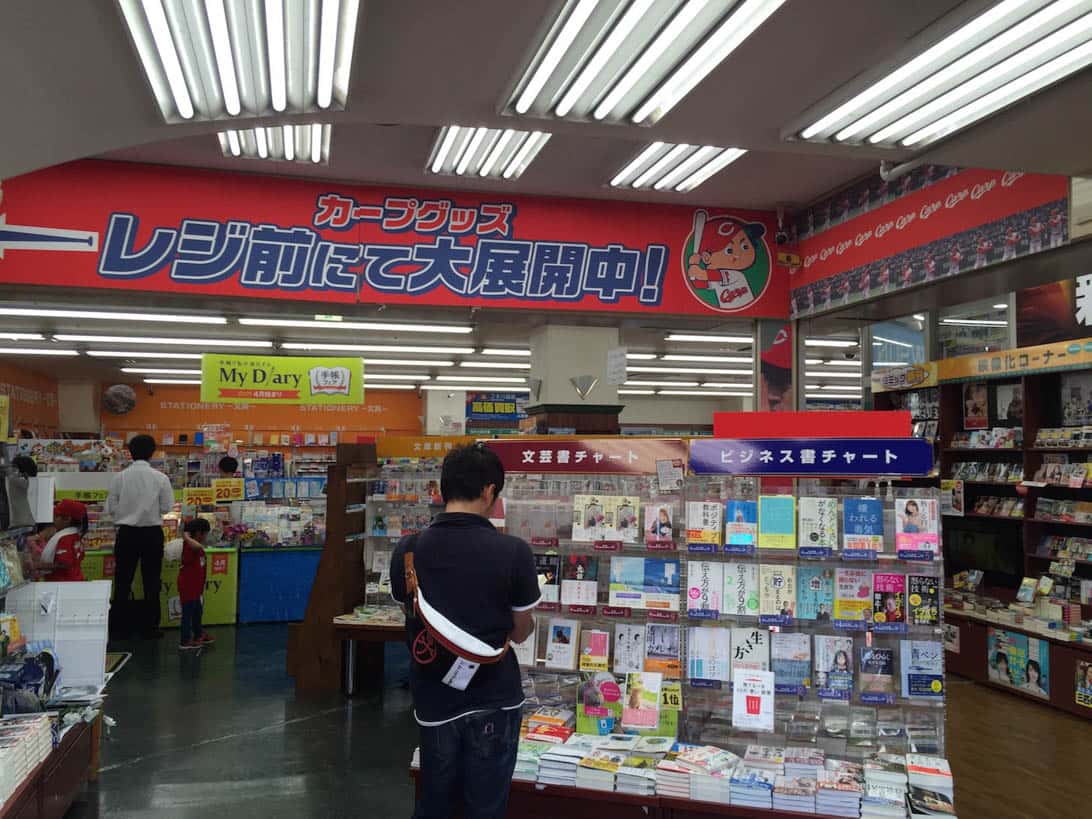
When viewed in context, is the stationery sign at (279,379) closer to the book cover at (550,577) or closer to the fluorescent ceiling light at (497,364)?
the fluorescent ceiling light at (497,364)

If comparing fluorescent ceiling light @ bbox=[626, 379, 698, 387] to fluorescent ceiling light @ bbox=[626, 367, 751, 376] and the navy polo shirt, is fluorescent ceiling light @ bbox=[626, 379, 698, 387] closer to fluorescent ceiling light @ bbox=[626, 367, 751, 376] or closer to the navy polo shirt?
fluorescent ceiling light @ bbox=[626, 367, 751, 376]

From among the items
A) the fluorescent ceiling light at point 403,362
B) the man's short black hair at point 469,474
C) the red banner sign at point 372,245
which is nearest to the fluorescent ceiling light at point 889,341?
the red banner sign at point 372,245

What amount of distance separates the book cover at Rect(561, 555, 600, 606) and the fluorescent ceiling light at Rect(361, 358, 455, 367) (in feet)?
32.7

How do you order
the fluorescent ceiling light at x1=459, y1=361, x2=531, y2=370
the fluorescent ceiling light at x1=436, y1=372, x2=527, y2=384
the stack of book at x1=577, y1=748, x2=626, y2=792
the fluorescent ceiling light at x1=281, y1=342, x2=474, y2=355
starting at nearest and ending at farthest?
the stack of book at x1=577, y1=748, x2=626, y2=792 → the fluorescent ceiling light at x1=281, y1=342, x2=474, y2=355 → the fluorescent ceiling light at x1=459, y1=361, x2=531, y2=370 → the fluorescent ceiling light at x1=436, y1=372, x2=527, y2=384

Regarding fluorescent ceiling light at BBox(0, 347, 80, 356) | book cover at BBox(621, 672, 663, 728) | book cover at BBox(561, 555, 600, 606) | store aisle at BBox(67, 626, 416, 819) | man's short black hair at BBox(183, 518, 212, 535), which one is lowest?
store aisle at BBox(67, 626, 416, 819)

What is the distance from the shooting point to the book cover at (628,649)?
11.9 feet

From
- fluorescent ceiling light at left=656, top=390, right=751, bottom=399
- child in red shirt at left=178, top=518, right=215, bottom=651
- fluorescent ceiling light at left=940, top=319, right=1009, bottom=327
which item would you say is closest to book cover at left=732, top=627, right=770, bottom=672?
child in red shirt at left=178, top=518, right=215, bottom=651

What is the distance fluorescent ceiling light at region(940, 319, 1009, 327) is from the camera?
903cm

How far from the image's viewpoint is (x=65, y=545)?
19.4 ft

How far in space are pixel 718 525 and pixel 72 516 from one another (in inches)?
195

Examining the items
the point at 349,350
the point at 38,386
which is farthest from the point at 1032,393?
the point at 38,386

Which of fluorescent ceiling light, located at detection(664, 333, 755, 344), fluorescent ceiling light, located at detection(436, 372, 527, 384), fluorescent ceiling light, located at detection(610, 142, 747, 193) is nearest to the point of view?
fluorescent ceiling light, located at detection(610, 142, 747, 193)

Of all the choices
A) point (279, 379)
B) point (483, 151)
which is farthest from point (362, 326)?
point (483, 151)

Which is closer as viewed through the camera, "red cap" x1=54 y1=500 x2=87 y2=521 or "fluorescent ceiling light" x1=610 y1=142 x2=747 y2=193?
"red cap" x1=54 y1=500 x2=87 y2=521
